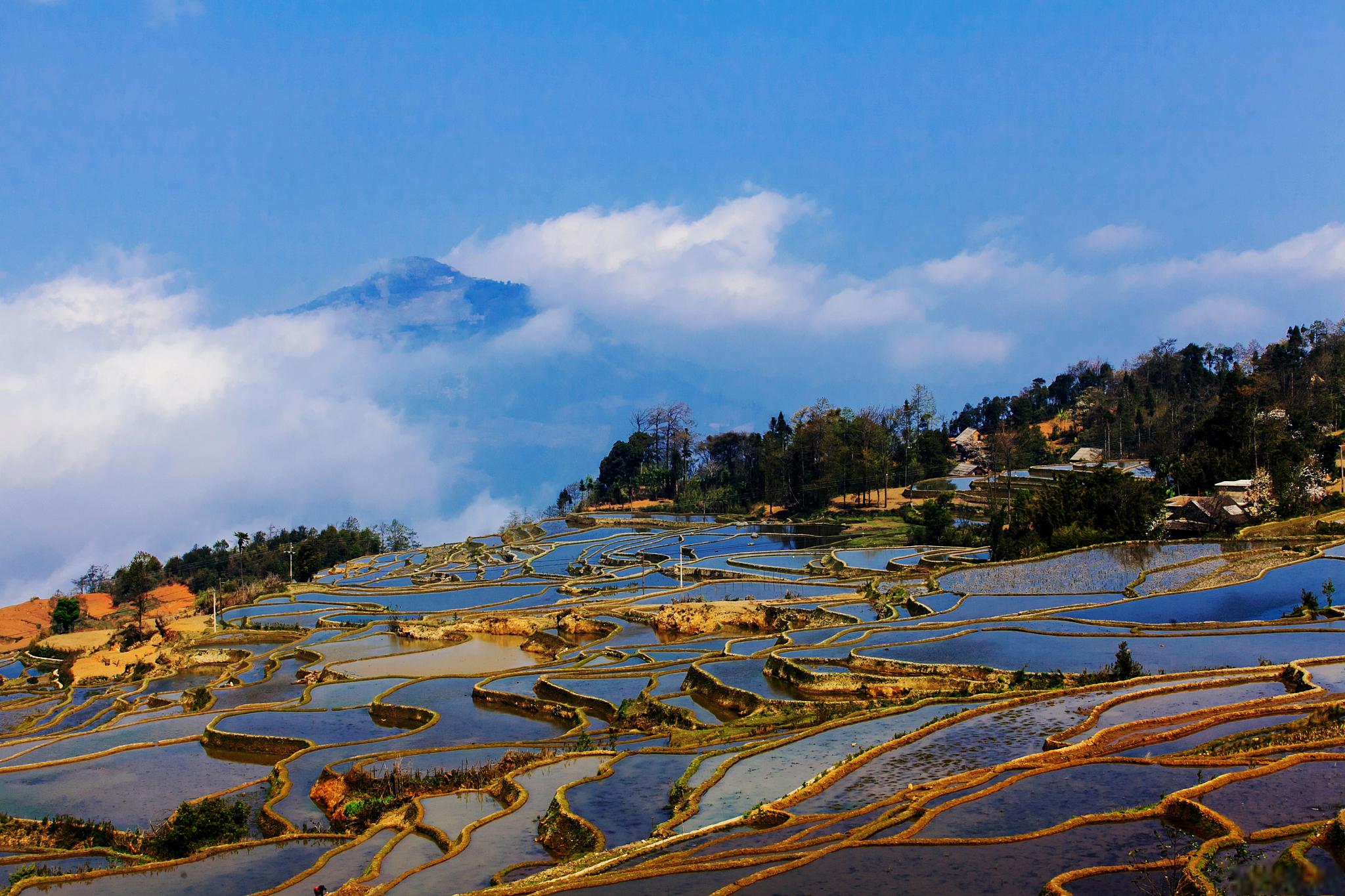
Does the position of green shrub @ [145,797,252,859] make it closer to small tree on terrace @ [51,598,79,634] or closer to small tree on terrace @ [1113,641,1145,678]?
small tree on terrace @ [1113,641,1145,678]

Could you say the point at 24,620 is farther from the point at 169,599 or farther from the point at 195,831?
the point at 195,831

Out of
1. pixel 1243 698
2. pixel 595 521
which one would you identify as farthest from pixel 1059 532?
pixel 595 521

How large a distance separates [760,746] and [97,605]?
276 ft

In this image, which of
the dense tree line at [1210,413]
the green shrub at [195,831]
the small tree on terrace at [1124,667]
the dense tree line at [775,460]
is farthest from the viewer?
the dense tree line at [775,460]

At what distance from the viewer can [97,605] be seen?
82.8 meters

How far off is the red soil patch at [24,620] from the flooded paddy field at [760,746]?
29802mm

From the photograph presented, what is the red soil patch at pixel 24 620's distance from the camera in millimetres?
63844

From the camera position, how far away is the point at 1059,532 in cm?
4553

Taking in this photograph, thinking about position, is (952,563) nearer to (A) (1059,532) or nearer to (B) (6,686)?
(A) (1059,532)

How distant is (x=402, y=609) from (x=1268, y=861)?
4698 centimetres

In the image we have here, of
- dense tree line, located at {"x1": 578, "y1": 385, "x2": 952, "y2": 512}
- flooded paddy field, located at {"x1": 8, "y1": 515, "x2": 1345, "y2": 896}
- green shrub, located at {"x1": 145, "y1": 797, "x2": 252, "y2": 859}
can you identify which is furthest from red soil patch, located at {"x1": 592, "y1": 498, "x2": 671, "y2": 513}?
green shrub, located at {"x1": 145, "y1": 797, "x2": 252, "y2": 859}

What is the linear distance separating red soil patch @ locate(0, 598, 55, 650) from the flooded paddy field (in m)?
29.8

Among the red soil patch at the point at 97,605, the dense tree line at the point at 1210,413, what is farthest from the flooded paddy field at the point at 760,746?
the red soil patch at the point at 97,605

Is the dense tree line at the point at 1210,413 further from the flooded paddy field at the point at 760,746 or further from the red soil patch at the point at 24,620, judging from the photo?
the red soil patch at the point at 24,620
